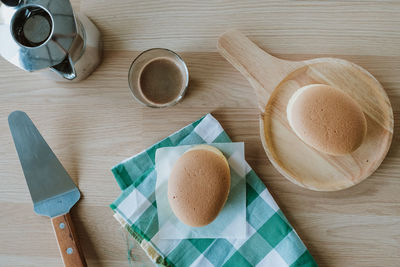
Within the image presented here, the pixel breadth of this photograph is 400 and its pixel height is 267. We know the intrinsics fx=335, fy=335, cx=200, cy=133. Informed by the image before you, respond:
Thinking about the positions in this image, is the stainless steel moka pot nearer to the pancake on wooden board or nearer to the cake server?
the cake server

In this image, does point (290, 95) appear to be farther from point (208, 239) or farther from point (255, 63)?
point (208, 239)

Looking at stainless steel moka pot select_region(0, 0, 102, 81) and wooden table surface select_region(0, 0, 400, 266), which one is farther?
wooden table surface select_region(0, 0, 400, 266)

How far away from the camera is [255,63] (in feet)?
2.49

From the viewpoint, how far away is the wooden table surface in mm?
748

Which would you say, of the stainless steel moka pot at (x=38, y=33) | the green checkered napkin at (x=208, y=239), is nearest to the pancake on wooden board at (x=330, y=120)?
the green checkered napkin at (x=208, y=239)

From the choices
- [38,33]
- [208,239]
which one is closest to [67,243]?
[208,239]

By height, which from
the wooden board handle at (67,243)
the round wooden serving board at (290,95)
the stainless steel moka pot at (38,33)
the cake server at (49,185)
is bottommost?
the wooden board handle at (67,243)

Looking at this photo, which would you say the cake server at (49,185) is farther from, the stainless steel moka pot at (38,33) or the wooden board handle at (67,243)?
the stainless steel moka pot at (38,33)

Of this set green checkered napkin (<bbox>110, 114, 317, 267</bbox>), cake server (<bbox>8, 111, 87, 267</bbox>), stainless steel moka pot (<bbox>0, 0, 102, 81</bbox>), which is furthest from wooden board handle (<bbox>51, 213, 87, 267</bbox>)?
stainless steel moka pot (<bbox>0, 0, 102, 81</bbox>)

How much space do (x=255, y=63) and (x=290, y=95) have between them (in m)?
0.11

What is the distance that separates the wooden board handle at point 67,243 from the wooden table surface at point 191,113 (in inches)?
1.3

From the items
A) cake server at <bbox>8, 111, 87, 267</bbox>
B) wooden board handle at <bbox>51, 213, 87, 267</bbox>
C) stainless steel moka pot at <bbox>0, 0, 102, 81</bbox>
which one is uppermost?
stainless steel moka pot at <bbox>0, 0, 102, 81</bbox>

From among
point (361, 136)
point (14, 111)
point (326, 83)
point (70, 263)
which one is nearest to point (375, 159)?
point (361, 136)

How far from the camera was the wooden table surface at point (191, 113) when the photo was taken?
75 cm
